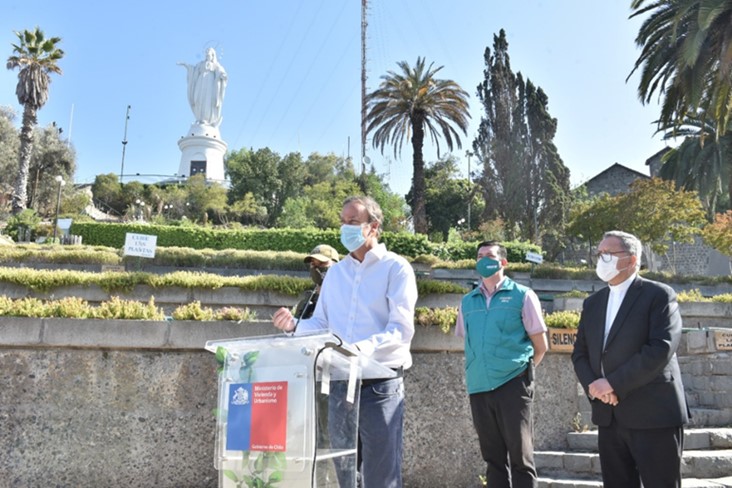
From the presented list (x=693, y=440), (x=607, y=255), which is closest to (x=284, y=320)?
(x=607, y=255)

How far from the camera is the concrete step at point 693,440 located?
5793mm

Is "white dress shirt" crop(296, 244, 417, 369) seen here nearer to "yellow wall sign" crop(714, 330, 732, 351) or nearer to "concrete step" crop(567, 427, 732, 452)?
"concrete step" crop(567, 427, 732, 452)

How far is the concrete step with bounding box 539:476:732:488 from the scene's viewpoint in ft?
16.5

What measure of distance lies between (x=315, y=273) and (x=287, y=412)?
239cm

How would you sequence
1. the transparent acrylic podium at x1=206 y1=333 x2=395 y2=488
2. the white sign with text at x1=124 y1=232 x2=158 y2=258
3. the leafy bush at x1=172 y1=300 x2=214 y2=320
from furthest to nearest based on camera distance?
the white sign with text at x1=124 y1=232 x2=158 y2=258, the leafy bush at x1=172 y1=300 x2=214 y2=320, the transparent acrylic podium at x1=206 y1=333 x2=395 y2=488

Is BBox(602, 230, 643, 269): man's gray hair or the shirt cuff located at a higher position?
BBox(602, 230, 643, 269): man's gray hair

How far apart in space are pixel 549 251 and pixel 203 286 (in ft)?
94.3

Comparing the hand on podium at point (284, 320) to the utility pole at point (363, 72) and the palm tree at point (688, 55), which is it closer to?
the palm tree at point (688, 55)

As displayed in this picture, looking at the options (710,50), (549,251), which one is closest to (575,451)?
(710,50)

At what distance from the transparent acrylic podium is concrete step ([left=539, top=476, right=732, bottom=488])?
3.08m

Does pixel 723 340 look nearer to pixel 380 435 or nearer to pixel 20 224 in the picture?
pixel 380 435

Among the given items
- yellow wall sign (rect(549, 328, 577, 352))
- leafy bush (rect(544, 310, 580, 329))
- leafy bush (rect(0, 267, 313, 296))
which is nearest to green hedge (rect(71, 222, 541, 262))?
leafy bush (rect(0, 267, 313, 296))

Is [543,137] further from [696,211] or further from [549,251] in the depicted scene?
[696,211]

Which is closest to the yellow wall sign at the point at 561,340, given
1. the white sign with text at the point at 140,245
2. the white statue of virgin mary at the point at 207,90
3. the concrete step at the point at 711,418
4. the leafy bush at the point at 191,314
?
the concrete step at the point at 711,418
